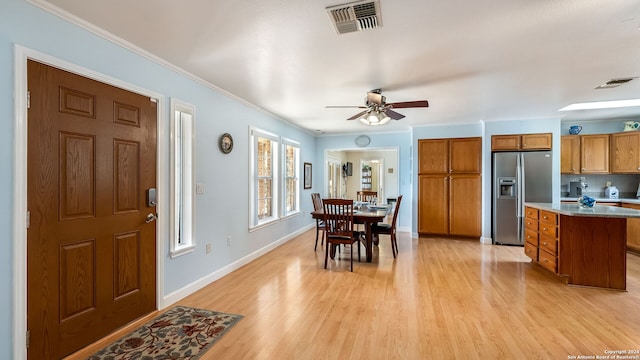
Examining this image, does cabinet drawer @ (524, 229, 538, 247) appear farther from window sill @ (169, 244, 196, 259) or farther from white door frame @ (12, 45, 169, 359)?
white door frame @ (12, 45, 169, 359)

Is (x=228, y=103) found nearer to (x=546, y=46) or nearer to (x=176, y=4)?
(x=176, y=4)

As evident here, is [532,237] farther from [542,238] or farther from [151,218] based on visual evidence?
[151,218]

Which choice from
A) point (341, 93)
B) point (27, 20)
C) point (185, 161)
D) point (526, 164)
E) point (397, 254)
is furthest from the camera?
point (526, 164)

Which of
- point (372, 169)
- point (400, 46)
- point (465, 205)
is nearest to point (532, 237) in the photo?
point (465, 205)

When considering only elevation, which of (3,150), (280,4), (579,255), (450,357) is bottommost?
(450,357)

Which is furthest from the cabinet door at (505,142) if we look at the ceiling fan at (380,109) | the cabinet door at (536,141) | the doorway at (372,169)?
the doorway at (372,169)

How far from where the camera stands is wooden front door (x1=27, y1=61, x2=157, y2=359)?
181 cm

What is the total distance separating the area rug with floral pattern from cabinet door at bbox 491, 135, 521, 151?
541 centimetres

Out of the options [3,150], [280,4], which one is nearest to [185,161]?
[3,150]

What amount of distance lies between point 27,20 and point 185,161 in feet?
5.32

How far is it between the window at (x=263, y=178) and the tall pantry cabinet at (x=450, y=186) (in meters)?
3.10

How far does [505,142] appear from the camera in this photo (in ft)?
17.6

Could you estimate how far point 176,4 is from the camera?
183cm

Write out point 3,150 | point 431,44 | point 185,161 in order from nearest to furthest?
point 3,150, point 431,44, point 185,161
